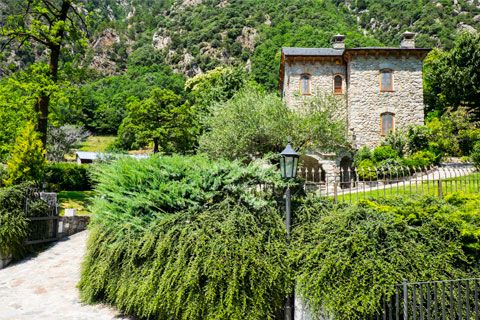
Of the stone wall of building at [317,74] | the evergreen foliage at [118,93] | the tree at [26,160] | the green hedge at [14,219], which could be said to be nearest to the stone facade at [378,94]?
the stone wall of building at [317,74]

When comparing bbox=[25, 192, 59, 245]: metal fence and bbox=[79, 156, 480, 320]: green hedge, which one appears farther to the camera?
bbox=[25, 192, 59, 245]: metal fence

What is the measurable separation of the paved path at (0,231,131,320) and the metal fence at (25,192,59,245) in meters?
0.45

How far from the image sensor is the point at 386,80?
23547 mm

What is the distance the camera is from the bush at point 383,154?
21.0 meters

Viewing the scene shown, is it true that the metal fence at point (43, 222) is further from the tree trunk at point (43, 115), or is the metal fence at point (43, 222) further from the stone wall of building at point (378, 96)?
the stone wall of building at point (378, 96)

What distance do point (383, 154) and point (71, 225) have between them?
16.8 m

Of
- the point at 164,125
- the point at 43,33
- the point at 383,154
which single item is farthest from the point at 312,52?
the point at 43,33

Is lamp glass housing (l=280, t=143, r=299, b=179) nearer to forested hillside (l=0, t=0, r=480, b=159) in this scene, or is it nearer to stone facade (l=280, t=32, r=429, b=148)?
forested hillside (l=0, t=0, r=480, b=159)

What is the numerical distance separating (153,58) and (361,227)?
283 feet

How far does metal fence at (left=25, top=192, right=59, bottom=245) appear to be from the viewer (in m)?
10.2

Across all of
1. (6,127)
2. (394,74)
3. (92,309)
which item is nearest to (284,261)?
(92,309)

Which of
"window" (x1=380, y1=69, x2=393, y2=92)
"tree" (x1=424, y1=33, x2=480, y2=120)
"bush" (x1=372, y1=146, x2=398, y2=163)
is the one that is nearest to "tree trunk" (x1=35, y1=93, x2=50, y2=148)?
"bush" (x1=372, y1=146, x2=398, y2=163)

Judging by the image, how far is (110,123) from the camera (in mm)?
58938

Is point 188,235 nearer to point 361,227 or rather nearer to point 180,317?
point 180,317
